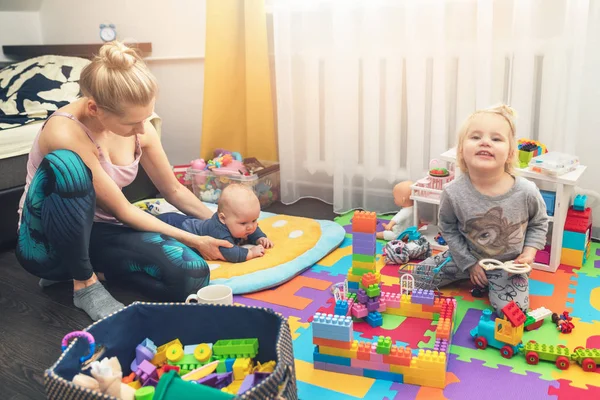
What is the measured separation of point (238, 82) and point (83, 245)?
135 cm

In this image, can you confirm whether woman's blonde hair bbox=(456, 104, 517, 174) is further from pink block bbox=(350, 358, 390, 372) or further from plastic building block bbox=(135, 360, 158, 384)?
plastic building block bbox=(135, 360, 158, 384)

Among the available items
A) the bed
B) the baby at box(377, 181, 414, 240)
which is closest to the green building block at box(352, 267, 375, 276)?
the baby at box(377, 181, 414, 240)

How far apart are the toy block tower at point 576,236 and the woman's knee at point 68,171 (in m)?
1.50

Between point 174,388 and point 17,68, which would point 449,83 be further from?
point 17,68

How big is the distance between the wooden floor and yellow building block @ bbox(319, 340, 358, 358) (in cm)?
66

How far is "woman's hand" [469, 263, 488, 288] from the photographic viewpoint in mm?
1638

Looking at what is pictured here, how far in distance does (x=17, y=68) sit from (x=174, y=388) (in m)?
2.48

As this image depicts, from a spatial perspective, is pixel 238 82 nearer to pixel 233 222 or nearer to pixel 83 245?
pixel 233 222

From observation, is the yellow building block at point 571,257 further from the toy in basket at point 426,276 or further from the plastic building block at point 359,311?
the plastic building block at point 359,311

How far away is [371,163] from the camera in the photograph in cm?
241

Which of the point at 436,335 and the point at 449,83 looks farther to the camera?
the point at 449,83

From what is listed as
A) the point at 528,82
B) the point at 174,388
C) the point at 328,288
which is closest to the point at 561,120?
the point at 528,82

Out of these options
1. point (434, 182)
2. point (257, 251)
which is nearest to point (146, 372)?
point (257, 251)

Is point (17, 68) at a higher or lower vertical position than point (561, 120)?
higher
